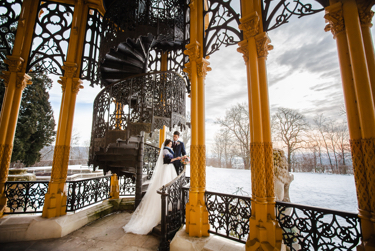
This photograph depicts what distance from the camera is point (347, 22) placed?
6.64 ft

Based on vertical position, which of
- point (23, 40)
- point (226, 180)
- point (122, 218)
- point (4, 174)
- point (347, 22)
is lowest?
point (122, 218)

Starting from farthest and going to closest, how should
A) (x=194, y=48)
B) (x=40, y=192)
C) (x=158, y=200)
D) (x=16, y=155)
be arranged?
(x=16, y=155) < (x=40, y=192) < (x=158, y=200) < (x=194, y=48)

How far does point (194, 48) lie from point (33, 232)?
5.07 meters

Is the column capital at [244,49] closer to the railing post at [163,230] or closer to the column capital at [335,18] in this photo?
the column capital at [335,18]

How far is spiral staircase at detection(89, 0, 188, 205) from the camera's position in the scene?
4168 mm

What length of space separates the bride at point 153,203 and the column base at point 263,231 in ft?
6.66

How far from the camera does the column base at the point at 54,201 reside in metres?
3.79

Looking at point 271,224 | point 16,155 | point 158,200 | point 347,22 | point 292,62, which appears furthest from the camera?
point 16,155

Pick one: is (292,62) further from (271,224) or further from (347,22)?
(271,224)

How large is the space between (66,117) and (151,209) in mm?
3159

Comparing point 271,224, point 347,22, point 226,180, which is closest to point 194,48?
point 347,22

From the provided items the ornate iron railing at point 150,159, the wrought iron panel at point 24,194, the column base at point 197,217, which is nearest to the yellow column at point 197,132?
the column base at point 197,217

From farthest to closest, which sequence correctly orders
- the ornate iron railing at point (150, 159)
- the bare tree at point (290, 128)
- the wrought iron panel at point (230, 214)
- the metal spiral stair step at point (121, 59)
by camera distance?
1. the bare tree at point (290, 128)
2. the ornate iron railing at point (150, 159)
3. the metal spiral stair step at point (121, 59)
4. the wrought iron panel at point (230, 214)

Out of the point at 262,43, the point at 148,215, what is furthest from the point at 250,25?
the point at 148,215
